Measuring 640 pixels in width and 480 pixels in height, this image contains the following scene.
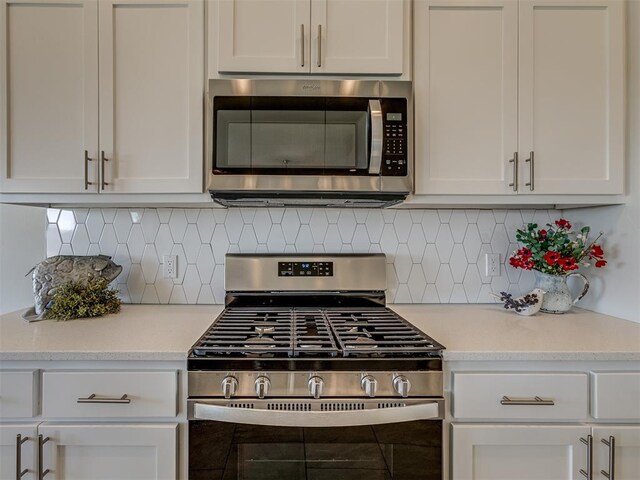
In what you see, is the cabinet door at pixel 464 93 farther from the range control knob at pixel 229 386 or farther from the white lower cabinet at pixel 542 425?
the range control knob at pixel 229 386

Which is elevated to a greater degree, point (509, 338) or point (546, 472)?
point (509, 338)

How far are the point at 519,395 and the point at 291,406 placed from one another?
67 centimetres

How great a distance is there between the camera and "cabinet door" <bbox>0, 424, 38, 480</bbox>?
1.09 meters

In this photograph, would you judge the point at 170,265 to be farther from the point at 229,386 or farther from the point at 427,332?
the point at 427,332

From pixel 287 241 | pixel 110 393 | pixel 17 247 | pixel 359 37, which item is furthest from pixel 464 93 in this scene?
pixel 17 247

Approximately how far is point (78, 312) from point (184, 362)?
0.67m

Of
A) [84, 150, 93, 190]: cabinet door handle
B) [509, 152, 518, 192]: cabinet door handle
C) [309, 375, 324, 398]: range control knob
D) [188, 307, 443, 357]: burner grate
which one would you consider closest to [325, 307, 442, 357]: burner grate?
[188, 307, 443, 357]: burner grate

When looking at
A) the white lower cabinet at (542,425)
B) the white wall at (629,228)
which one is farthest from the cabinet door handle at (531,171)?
the white lower cabinet at (542,425)

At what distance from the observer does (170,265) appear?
179cm

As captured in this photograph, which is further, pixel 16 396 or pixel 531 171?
pixel 531 171

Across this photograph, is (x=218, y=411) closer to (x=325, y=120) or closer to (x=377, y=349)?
(x=377, y=349)

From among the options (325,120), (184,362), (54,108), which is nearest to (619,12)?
(325,120)

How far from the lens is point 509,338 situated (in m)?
1.25

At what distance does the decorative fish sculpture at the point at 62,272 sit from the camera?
60.7 inches
